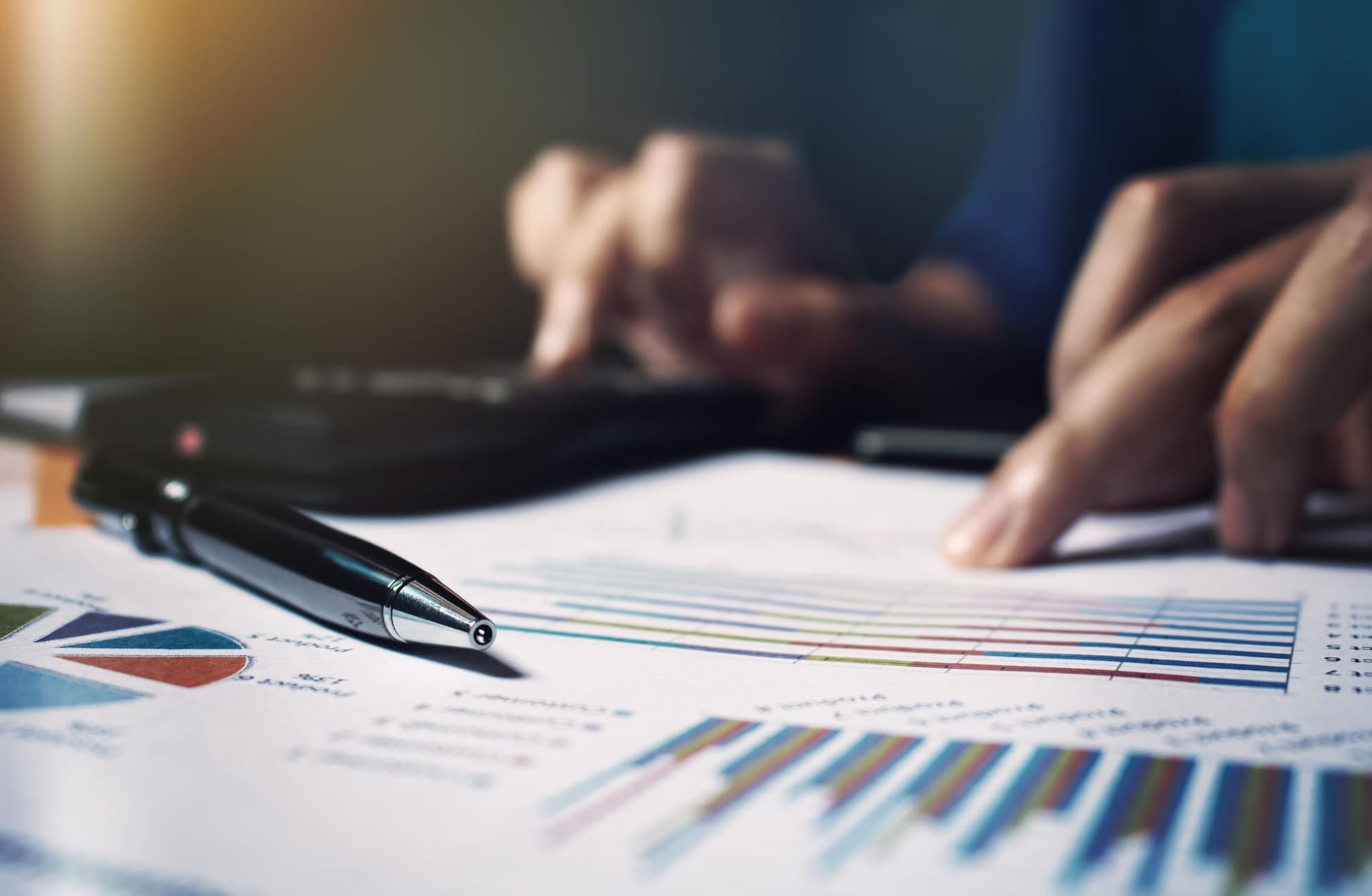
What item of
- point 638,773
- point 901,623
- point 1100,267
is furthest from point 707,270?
point 638,773

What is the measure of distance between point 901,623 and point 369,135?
3.01 ft

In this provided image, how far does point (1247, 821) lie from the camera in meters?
0.15

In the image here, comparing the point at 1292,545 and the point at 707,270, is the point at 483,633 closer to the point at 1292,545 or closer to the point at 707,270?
the point at 1292,545

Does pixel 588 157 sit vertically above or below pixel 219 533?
above

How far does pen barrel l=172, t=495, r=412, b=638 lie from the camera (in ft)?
0.75

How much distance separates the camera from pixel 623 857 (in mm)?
140

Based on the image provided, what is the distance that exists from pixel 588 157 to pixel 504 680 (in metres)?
0.89

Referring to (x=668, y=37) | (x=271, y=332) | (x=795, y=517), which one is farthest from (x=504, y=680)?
(x=668, y=37)

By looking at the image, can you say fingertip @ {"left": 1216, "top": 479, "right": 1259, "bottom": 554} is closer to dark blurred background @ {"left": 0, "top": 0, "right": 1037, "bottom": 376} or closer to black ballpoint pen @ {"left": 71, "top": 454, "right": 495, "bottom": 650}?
black ballpoint pen @ {"left": 71, "top": 454, "right": 495, "bottom": 650}

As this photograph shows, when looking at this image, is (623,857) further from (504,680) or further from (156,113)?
(156,113)

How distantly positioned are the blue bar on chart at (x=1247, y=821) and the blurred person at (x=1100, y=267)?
18 cm

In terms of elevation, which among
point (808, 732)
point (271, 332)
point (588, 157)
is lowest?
point (808, 732)

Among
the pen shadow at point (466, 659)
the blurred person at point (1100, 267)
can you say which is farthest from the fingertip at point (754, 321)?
the pen shadow at point (466, 659)

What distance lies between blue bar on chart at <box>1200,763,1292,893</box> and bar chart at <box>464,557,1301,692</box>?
5 cm
